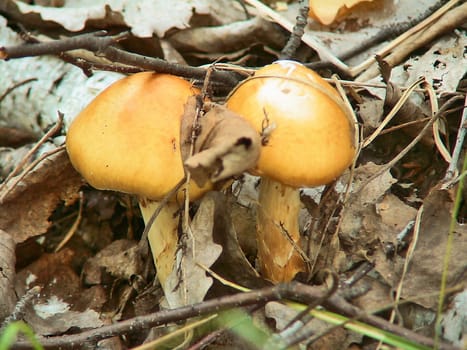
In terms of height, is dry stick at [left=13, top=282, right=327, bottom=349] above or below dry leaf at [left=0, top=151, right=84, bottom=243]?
above

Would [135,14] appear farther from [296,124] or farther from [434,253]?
[434,253]

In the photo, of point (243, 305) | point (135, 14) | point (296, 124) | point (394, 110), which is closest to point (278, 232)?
point (243, 305)

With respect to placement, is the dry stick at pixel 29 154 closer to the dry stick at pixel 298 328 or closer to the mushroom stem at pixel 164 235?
the mushroom stem at pixel 164 235

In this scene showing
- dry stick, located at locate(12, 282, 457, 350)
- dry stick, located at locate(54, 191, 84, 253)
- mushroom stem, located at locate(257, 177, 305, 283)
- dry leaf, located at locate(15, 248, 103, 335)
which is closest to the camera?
dry stick, located at locate(12, 282, 457, 350)

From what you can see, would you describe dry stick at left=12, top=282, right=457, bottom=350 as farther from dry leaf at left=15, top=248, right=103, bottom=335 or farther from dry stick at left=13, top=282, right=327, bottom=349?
dry leaf at left=15, top=248, right=103, bottom=335

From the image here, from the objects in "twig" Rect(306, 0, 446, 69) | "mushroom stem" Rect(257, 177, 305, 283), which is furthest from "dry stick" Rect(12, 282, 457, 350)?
"twig" Rect(306, 0, 446, 69)

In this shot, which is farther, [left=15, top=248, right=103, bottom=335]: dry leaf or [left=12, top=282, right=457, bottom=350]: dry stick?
[left=15, top=248, right=103, bottom=335]: dry leaf

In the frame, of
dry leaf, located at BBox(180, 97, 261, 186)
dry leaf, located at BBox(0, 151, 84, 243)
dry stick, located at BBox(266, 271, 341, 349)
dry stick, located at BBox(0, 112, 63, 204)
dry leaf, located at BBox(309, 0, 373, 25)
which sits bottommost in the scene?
dry leaf, located at BBox(0, 151, 84, 243)
